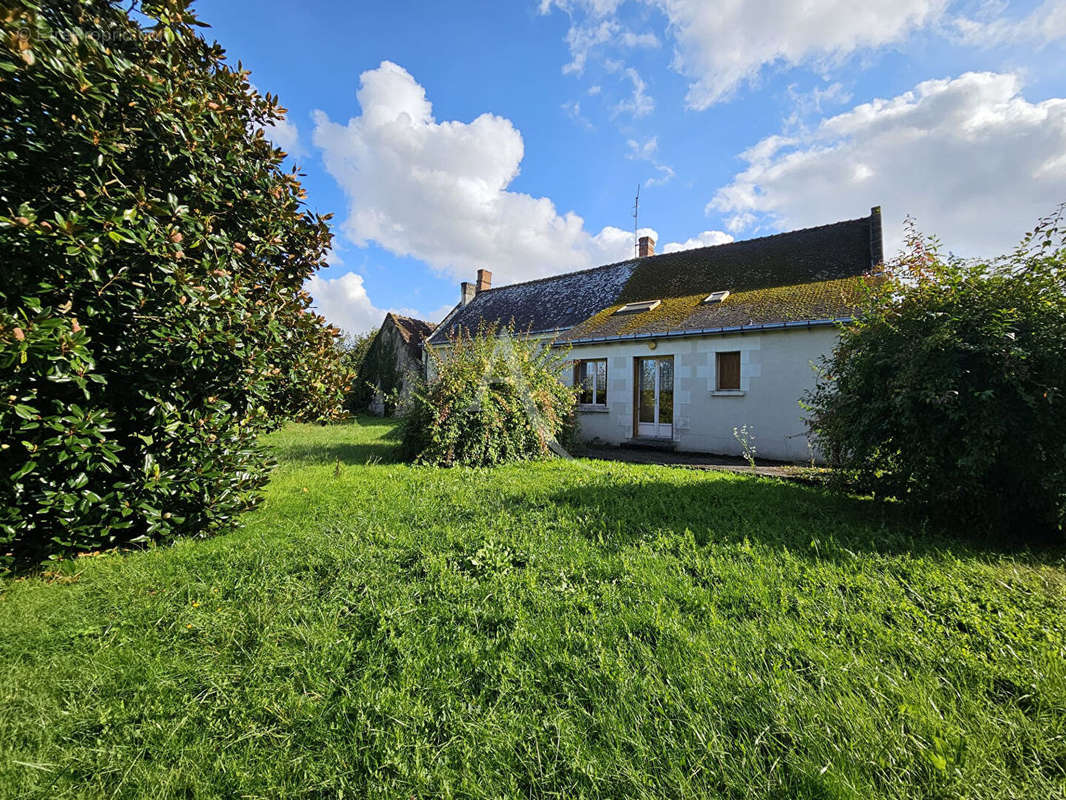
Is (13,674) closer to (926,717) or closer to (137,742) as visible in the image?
(137,742)

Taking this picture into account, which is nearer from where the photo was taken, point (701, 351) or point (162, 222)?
point (162, 222)

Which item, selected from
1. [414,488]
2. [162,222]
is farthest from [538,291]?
[162,222]

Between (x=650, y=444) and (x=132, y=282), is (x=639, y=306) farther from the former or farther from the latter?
(x=132, y=282)

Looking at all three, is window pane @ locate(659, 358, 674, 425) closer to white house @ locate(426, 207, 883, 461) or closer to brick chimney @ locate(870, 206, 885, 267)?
white house @ locate(426, 207, 883, 461)

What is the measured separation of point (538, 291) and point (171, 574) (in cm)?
1904

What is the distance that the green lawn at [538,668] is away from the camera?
1.67 m

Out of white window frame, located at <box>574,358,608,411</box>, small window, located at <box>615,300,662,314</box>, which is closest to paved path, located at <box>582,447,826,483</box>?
white window frame, located at <box>574,358,608,411</box>

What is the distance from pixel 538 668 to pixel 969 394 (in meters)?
4.83

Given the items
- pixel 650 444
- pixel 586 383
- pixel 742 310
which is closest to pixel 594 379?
pixel 586 383

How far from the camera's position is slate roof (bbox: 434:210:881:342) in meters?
10.6

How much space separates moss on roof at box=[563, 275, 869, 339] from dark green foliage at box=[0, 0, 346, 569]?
9298 mm

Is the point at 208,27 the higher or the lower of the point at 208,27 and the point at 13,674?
the higher

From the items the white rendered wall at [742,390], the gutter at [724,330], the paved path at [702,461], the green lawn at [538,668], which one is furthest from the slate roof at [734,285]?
the green lawn at [538,668]

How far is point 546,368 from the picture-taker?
1005 centimetres
